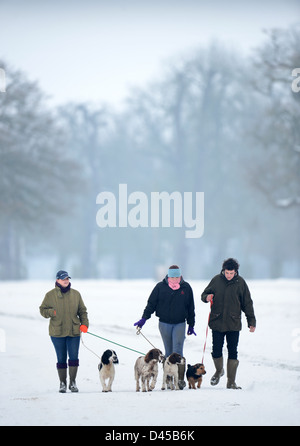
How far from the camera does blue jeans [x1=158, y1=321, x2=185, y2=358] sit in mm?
10570

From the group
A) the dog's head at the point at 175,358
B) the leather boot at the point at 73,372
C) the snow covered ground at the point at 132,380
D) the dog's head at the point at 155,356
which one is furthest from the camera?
the leather boot at the point at 73,372

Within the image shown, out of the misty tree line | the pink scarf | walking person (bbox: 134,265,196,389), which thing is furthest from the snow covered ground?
the misty tree line

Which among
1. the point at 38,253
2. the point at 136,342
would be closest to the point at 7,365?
the point at 136,342

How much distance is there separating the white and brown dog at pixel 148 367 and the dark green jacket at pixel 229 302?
81cm

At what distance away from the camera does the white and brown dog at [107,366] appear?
9875mm

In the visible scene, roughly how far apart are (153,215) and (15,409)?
43697 mm

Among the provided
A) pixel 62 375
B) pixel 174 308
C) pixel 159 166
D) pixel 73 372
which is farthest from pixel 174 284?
pixel 159 166

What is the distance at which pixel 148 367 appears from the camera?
10.1 metres

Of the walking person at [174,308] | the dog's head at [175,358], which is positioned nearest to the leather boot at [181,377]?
the walking person at [174,308]

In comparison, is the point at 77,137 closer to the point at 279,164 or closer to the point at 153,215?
the point at 153,215

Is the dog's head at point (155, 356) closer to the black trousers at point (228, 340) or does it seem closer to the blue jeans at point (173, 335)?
the blue jeans at point (173, 335)

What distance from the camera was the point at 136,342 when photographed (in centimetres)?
1606

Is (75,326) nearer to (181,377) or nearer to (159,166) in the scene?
A: (181,377)

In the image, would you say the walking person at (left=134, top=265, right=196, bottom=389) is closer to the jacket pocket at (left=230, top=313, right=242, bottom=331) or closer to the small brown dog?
the small brown dog
